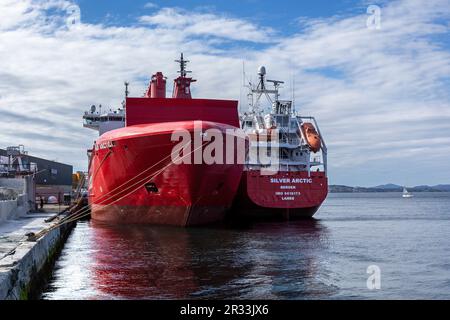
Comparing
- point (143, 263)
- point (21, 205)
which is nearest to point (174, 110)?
point (21, 205)

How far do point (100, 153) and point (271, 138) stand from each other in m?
13.4

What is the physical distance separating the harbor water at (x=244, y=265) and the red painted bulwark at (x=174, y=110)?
5395 mm

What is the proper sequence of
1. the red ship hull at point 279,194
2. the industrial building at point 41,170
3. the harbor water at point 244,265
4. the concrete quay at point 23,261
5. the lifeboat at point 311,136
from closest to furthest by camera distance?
the concrete quay at point 23,261
the harbor water at point 244,265
the red ship hull at point 279,194
the lifeboat at point 311,136
the industrial building at point 41,170

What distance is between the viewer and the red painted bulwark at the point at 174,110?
24953mm

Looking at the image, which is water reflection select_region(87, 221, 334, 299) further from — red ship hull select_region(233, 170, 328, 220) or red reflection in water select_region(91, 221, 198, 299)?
red ship hull select_region(233, 170, 328, 220)

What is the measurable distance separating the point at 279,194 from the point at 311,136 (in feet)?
19.4

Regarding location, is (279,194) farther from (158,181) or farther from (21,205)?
(21,205)

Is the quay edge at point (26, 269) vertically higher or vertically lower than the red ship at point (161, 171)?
lower

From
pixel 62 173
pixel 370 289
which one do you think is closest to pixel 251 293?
pixel 370 289

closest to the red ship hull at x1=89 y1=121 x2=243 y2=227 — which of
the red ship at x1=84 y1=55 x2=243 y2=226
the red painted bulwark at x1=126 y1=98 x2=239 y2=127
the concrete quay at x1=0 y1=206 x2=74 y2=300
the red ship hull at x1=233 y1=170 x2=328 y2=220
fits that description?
the red ship at x1=84 y1=55 x2=243 y2=226

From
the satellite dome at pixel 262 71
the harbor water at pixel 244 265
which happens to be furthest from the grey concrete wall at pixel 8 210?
the satellite dome at pixel 262 71

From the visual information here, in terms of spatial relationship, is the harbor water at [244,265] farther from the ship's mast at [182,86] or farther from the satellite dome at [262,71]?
the satellite dome at [262,71]

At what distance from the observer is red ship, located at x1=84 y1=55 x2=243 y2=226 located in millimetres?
21031

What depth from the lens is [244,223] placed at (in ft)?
92.8
